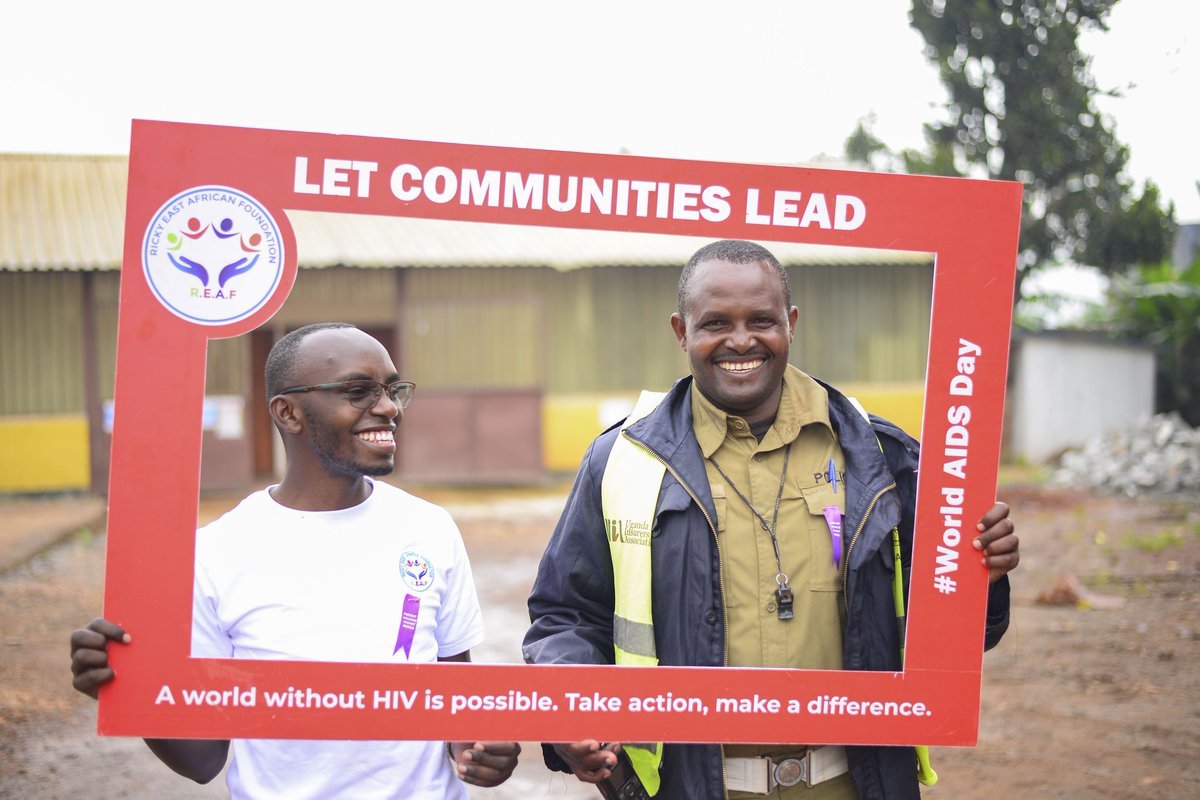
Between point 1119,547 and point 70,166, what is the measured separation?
13.4m

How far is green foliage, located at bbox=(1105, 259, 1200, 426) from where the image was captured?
16922mm

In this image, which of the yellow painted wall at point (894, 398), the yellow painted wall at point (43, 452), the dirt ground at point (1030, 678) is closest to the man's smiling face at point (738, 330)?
the dirt ground at point (1030, 678)

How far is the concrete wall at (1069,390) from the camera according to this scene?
55.8 feet

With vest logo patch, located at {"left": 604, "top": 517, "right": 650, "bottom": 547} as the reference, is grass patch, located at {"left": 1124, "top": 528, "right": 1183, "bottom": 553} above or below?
below

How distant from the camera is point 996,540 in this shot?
213 cm

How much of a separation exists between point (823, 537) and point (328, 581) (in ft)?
3.29

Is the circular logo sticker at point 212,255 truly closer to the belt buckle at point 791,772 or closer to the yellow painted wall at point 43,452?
the belt buckle at point 791,772

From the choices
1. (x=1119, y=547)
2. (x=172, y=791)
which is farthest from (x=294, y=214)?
(x=1119, y=547)

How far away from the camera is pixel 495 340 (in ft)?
48.0

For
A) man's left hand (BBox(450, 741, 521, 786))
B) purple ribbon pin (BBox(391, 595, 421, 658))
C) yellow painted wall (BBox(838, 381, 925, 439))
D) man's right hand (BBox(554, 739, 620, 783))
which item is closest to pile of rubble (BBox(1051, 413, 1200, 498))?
yellow painted wall (BBox(838, 381, 925, 439))

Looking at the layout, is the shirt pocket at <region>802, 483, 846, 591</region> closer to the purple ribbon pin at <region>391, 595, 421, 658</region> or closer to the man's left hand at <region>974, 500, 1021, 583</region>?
the man's left hand at <region>974, 500, 1021, 583</region>

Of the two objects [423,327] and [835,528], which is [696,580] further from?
[423,327]

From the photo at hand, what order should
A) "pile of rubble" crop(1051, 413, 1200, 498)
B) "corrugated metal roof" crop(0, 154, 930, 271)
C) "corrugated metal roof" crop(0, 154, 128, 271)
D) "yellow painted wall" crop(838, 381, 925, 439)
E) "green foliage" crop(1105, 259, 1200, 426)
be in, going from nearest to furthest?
"corrugated metal roof" crop(0, 154, 930, 271) < "corrugated metal roof" crop(0, 154, 128, 271) < "pile of rubble" crop(1051, 413, 1200, 498) < "yellow painted wall" crop(838, 381, 925, 439) < "green foliage" crop(1105, 259, 1200, 426)

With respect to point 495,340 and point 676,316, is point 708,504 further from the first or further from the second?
point 495,340
